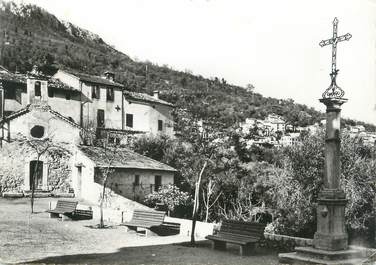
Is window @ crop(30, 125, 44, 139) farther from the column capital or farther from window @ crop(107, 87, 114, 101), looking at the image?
the column capital

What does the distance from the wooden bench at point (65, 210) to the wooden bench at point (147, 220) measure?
3.18 meters

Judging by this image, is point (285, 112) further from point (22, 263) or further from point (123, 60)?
point (22, 263)

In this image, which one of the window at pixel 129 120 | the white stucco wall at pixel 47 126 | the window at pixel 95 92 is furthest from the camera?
the window at pixel 129 120

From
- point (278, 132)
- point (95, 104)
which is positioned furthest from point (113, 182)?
point (278, 132)

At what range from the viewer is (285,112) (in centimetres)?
6881

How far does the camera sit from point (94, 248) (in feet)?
34.3

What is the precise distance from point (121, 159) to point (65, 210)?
1000 centimetres

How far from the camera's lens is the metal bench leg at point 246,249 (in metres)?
10.2

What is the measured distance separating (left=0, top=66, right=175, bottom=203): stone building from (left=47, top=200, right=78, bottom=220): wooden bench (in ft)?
21.6

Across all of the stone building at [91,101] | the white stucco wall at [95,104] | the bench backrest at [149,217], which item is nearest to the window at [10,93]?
the stone building at [91,101]

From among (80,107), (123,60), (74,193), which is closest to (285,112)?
(123,60)

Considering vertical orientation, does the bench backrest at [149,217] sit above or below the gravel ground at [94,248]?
above

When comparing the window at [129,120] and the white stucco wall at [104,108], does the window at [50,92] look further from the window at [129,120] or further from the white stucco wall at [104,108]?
the window at [129,120]

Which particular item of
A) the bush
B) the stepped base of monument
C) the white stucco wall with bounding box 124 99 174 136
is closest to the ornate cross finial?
the stepped base of monument
